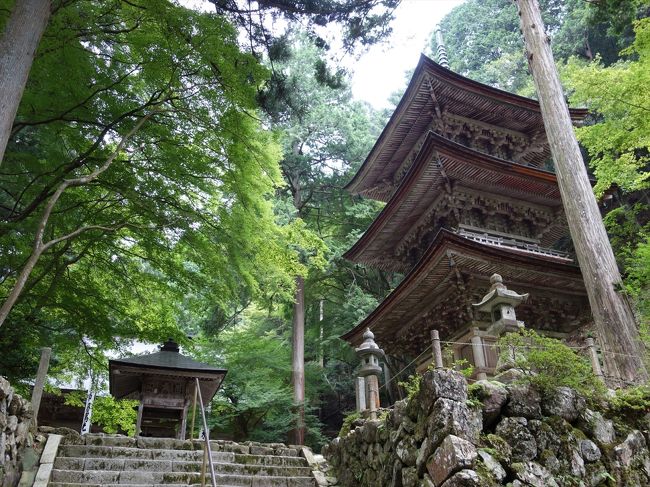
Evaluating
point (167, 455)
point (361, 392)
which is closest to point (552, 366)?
point (361, 392)

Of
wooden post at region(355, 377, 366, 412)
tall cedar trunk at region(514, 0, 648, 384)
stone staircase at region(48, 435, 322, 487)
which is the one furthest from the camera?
wooden post at region(355, 377, 366, 412)

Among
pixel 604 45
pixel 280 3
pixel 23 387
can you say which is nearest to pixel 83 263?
pixel 23 387

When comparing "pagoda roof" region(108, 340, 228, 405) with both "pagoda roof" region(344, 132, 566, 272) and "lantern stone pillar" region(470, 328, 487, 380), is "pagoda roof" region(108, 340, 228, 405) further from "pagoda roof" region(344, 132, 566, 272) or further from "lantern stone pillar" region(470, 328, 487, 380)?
"pagoda roof" region(344, 132, 566, 272)

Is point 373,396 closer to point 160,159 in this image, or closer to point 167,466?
point 167,466

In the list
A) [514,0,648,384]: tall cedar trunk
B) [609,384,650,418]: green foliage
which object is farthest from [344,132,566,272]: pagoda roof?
[609,384,650,418]: green foliage

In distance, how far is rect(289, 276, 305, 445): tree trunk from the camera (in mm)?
14211

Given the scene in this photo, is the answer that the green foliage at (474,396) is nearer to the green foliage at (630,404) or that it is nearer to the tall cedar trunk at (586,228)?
the green foliage at (630,404)

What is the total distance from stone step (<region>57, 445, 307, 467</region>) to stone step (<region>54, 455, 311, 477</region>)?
6.5 inches

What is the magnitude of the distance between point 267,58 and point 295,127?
11.8 metres

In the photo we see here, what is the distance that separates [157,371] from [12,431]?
4.36 meters

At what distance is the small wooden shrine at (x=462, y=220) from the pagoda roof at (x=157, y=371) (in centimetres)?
354

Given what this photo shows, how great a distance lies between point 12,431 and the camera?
5344mm

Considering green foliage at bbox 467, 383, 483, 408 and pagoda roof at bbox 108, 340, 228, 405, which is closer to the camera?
green foliage at bbox 467, 383, 483, 408

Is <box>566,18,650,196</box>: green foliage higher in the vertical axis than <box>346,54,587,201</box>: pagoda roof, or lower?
lower
